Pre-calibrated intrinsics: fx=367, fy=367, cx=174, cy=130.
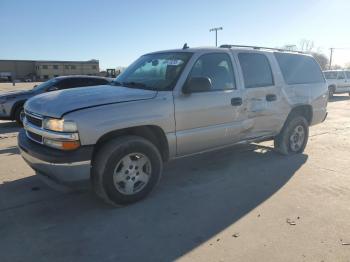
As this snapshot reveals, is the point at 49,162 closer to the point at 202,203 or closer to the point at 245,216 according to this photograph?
the point at 202,203

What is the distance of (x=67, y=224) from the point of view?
3.96m

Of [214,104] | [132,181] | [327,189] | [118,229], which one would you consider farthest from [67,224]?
[327,189]

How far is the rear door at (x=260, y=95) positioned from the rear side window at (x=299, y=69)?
392mm

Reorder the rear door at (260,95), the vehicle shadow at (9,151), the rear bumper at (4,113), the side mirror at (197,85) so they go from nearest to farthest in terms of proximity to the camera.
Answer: the side mirror at (197,85), the rear door at (260,95), the vehicle shadow at (9,151), the rear bumper at (4,113)

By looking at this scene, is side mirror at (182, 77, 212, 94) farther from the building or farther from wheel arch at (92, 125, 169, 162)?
the building

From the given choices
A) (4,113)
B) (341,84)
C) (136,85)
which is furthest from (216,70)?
(341,84)

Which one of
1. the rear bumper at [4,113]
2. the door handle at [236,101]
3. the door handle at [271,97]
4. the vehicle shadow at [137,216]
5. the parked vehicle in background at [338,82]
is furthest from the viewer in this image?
the parked vehicle in background at [338,82]

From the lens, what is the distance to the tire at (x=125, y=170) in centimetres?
412

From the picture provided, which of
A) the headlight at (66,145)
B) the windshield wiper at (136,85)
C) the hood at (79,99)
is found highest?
the windshield wiper at (136,85)

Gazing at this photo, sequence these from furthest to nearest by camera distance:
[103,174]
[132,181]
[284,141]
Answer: [284,141] → [132,181] → [103,174]

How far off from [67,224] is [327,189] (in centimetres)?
345

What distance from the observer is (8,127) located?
10.9 m

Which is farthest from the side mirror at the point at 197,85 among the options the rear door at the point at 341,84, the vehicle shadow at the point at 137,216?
the rear door at the point at 341,84

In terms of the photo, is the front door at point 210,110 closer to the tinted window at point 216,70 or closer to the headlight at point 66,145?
the tinted window at point 216,70
